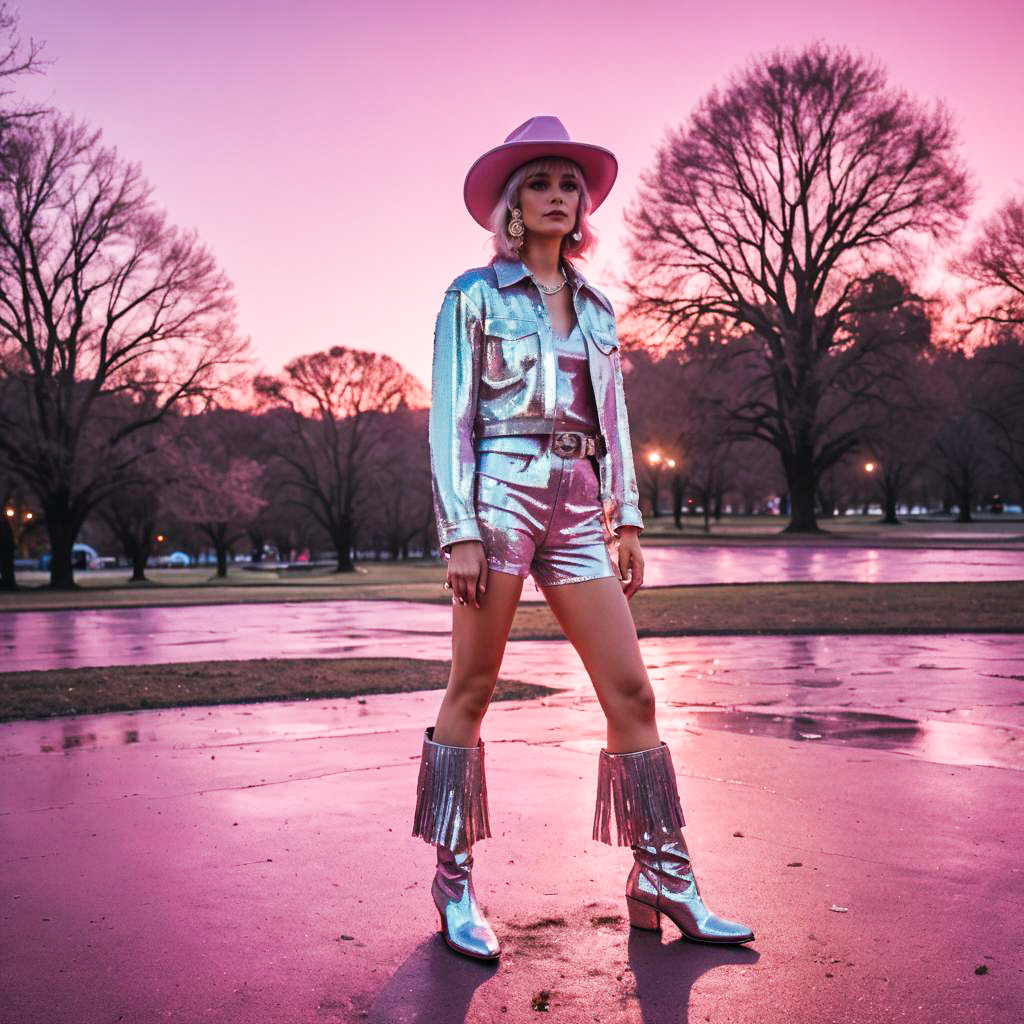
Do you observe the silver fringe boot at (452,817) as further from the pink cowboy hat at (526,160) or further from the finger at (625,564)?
the pink cowboy hat at (526,160)

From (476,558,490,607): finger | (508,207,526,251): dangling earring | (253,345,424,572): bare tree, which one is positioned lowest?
(476,558,490,607): finger

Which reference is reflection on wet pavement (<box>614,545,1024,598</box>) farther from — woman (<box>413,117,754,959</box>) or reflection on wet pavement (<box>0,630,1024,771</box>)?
woman (<box>413,117,754,959</box>)

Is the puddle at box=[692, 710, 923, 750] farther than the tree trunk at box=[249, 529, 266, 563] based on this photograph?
No

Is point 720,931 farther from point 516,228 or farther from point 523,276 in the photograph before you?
point 516,228

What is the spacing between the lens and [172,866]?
401 cm

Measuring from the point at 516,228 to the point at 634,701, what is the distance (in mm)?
1476

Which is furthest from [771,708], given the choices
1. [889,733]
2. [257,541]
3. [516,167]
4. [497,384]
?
[257,541]

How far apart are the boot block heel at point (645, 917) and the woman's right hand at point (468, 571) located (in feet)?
3.21

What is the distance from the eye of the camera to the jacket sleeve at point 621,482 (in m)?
3.66

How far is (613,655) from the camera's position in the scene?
3434 millimetres

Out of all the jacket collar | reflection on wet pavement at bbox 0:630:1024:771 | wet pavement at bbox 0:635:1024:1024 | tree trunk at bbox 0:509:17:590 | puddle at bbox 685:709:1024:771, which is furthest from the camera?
tree trunk at bbox 0:509:17:590

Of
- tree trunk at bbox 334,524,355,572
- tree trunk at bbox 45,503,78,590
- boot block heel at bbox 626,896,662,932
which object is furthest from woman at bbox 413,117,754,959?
tree trunk at bbox 334,524,355,572

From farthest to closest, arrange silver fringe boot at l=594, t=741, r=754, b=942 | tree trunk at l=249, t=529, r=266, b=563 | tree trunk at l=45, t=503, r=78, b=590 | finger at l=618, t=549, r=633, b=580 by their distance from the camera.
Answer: tree trunk at l=249, t=529, r=266, b=563 → tree trunk at l=45, t=503, r=78, b=590 → finger at l=618, t=549, r=633, b=580 → silver fringe boot at l=594, t=741, r=754, b=942

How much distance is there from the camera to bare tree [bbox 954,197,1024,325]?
39.5 meters
